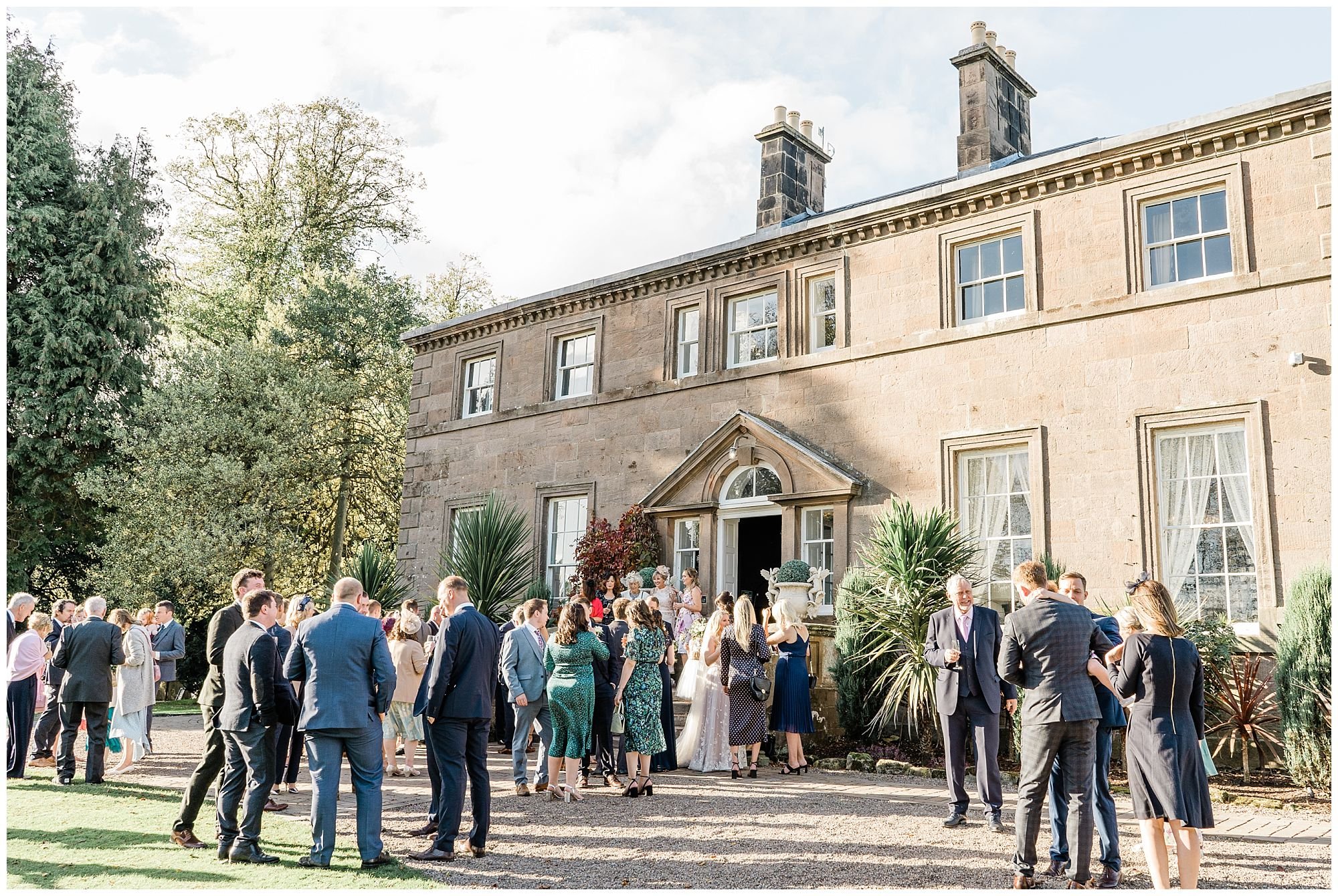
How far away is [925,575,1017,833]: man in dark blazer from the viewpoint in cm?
796

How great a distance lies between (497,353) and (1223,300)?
1322cm

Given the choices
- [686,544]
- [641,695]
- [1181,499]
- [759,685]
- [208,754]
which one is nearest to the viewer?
[208,754]

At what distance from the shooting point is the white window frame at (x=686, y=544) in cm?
1689

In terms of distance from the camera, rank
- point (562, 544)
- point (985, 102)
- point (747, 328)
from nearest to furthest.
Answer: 1. point (985, 102)
2. point (747, 328)
3. point (562, 544)

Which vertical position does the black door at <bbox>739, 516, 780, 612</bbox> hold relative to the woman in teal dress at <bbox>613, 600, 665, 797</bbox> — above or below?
above

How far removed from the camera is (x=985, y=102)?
16766mm

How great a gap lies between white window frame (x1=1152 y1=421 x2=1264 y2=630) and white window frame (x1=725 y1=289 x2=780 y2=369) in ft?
20.2

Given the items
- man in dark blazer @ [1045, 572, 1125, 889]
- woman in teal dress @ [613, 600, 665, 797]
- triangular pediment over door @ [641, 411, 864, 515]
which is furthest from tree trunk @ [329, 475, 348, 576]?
man in dark blazer @ [1045, 572, 1125, 889]

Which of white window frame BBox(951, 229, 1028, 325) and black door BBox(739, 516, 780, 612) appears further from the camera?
black door BBox(739, 516, 780, 612)

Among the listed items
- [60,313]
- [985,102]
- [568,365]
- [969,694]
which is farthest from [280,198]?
[969,694]

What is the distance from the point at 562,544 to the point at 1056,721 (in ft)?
43.4

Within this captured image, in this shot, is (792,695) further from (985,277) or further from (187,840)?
(985,277)

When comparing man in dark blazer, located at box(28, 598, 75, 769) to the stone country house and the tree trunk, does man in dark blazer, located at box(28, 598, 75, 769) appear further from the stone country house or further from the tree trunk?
the tree trunk

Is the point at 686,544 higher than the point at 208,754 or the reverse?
higher
